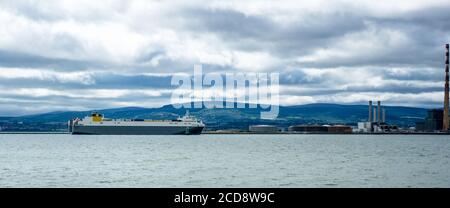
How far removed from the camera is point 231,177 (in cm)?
4925

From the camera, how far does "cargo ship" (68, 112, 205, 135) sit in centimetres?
19448

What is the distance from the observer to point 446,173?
54.1 metres

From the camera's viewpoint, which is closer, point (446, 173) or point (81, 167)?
point (446, 173)

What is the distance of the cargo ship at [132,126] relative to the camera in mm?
194475

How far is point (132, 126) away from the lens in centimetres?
19512

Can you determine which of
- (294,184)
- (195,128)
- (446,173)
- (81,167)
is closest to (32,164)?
(81,167)
